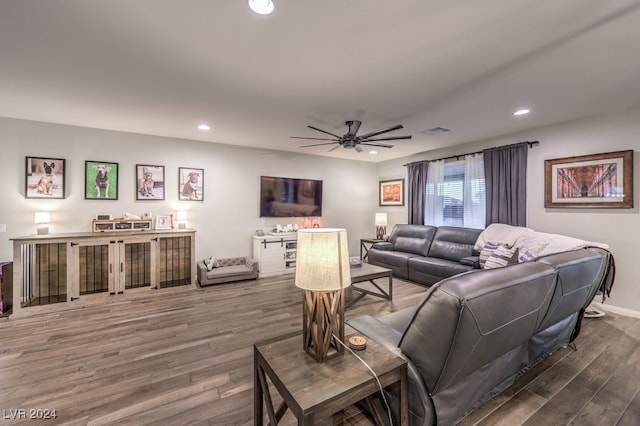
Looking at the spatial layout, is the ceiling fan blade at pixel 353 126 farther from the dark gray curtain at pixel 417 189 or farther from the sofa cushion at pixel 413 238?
the sofa cushion at pixel 413 238

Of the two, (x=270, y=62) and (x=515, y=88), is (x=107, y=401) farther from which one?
(x=515, y=88)

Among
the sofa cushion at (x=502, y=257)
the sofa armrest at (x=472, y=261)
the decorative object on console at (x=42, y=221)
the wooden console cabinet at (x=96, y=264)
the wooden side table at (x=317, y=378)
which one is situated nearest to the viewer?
the wooden side table at (x=317, y=378)

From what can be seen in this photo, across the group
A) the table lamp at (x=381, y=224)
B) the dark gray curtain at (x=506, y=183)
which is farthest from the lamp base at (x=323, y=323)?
the table lamp at (x=381, y=224)

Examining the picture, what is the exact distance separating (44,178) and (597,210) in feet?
25.1

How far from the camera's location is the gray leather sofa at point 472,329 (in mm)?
1258

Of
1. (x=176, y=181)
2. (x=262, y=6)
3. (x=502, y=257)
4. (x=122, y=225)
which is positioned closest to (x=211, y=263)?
(x=122, y=225)

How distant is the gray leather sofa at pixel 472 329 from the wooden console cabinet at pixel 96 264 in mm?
3517

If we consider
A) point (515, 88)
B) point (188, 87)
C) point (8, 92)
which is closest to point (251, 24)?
point (188, 87)

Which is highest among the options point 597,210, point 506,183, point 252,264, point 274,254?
point 506,183

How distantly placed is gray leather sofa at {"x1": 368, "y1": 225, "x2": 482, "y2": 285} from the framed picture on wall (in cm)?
121

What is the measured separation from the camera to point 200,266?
4555mm

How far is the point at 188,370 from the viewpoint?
2184 millimetres

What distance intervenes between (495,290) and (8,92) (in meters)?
4.78

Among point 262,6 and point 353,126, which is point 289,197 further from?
point 262,6
